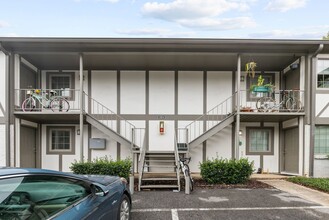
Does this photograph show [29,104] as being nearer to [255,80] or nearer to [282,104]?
[255,80]

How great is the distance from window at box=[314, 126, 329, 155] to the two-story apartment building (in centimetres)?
4

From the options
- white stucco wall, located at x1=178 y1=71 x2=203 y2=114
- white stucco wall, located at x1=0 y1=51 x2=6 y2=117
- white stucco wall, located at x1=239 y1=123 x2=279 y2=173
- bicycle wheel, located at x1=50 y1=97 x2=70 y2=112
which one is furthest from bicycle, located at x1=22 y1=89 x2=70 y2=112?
white stucco wall, located at x1=239 y1=123 x2=279 y2=173

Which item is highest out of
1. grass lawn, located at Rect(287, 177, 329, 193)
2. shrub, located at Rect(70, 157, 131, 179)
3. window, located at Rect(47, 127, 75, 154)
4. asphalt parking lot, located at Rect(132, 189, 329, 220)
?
window, located at Rect(47, 127, 75, 154)

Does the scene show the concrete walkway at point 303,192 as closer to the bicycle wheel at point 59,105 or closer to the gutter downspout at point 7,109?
the bicycle wheel at point 59,105

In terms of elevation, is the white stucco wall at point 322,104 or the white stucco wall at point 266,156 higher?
the white stucco wall at point 322,104

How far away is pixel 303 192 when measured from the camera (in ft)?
22.3

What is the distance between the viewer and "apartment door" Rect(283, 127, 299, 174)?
30.5ft

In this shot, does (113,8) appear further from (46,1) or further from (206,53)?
(206,53)

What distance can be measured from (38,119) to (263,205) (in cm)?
866

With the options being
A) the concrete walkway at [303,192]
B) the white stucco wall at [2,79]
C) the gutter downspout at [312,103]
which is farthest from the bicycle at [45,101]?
the gutter downspout at [312,103]

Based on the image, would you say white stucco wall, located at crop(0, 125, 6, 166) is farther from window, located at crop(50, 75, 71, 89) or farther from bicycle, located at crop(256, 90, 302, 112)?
bicycle, located at crop(256, 90, 302, 112)

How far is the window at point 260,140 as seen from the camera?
10445 millimetres

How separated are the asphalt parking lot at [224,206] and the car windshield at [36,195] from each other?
→ 7.19 feet

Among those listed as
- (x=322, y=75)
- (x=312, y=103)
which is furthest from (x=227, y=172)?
(x=322, y=75)
